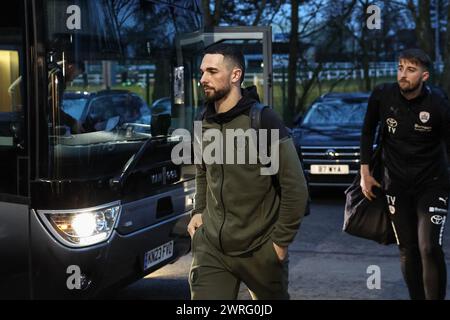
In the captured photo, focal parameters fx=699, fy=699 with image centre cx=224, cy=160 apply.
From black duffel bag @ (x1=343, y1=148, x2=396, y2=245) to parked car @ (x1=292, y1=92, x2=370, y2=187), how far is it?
484 centimetres

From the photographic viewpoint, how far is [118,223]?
4520 millimetres

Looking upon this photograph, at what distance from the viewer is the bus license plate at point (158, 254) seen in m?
4.97

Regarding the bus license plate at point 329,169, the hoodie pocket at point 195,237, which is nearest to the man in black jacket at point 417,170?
the hoodie pocket at point 195,237

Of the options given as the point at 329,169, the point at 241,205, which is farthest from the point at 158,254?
the point at 329,169

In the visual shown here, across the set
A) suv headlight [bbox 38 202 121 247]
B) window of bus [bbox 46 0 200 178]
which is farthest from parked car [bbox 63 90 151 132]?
suv headlight [bbox 38 202 121 247]

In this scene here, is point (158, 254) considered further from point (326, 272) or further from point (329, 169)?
point (329, 169)

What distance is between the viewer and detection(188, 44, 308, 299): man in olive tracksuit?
334 cm

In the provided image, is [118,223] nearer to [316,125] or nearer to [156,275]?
[156,275]

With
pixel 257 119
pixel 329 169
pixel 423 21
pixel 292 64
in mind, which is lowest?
pixel 329 169

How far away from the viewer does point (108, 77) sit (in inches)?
196

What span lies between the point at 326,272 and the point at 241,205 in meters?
3.31

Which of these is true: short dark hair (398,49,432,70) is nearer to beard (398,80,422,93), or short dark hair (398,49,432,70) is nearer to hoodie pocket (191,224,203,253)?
beard (398,80,422,93)

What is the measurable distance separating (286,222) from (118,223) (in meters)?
1.55
